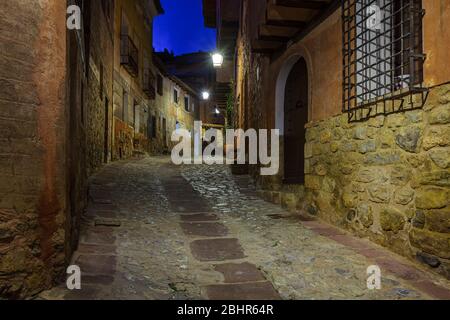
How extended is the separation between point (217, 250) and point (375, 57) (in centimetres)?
276

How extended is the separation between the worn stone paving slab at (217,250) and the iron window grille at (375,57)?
6.69ft

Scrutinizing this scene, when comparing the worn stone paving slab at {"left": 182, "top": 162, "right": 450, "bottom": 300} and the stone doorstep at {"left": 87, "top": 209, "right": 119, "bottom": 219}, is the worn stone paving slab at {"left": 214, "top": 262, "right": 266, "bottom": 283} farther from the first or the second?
the stone doorstep at {"left": 87, "top": 209, "right": 119, "bottom": 219}

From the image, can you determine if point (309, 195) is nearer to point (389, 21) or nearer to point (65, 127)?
point (389, 21)

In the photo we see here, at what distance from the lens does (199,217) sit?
5.02 meters

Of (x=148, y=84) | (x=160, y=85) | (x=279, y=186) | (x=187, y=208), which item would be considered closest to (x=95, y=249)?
(x=187, y=208)

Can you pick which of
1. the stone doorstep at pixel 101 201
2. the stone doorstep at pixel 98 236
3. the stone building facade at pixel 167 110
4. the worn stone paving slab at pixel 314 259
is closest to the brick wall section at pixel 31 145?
the stone doorstep at pixel 98 236

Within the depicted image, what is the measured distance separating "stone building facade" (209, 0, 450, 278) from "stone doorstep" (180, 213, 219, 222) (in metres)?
1.42

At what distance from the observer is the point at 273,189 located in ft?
21.5

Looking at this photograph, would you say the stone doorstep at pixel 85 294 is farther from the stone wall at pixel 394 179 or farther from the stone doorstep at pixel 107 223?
the stone wall at pixel 394 179

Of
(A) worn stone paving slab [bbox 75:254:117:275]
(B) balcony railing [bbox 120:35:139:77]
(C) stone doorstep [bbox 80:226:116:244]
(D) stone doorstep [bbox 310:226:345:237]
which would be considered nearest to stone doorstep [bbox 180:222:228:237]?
(C) stone doorstep [bbox 80:226:116:244]

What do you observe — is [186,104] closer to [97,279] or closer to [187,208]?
[187,208]

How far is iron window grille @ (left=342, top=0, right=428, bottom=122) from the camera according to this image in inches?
130

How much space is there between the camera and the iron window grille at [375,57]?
331cm
